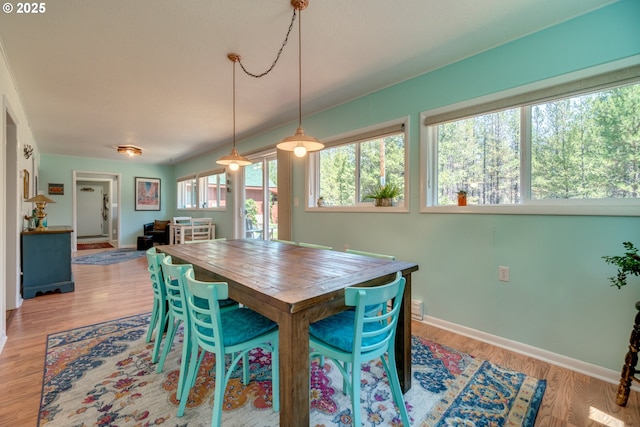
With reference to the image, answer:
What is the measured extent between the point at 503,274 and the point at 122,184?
349 inches

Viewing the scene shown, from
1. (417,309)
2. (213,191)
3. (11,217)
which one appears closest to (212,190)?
(213,191)

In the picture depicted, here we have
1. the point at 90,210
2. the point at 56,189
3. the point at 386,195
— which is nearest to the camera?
the point at 386,195

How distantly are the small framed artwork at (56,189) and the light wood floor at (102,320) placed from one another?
459cm

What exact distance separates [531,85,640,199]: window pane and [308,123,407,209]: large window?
1106mm

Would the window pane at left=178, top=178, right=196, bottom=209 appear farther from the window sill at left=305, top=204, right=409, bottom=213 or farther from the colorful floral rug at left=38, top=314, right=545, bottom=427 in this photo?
the colorful floral rug at left=38, top=314, right=545, bottom=427

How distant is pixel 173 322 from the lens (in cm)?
196

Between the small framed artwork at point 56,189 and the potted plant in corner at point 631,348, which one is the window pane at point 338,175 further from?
the small framed artwork at point 56,189

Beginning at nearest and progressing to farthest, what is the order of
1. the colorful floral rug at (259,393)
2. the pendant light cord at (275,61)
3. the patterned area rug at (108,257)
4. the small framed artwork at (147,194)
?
the colorful floral rug at (259,393) → the pendant light cord at (275,61) → the patterned area rug at (108,257) → the small framed artwork at (147,194)

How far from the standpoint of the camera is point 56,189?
6.80 metres

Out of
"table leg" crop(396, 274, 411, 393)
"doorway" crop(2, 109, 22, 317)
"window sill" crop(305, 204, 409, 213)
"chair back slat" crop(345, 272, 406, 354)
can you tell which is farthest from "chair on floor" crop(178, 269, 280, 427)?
"doorway" crop(2, 109, 22, 317)

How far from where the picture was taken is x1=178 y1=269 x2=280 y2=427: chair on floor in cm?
130

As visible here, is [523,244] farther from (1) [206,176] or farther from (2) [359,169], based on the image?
(1) [206,176]

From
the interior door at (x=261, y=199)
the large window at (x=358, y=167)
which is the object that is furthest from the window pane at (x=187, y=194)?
the large window at (x=358, y=167)

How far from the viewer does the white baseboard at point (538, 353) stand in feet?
6.04
